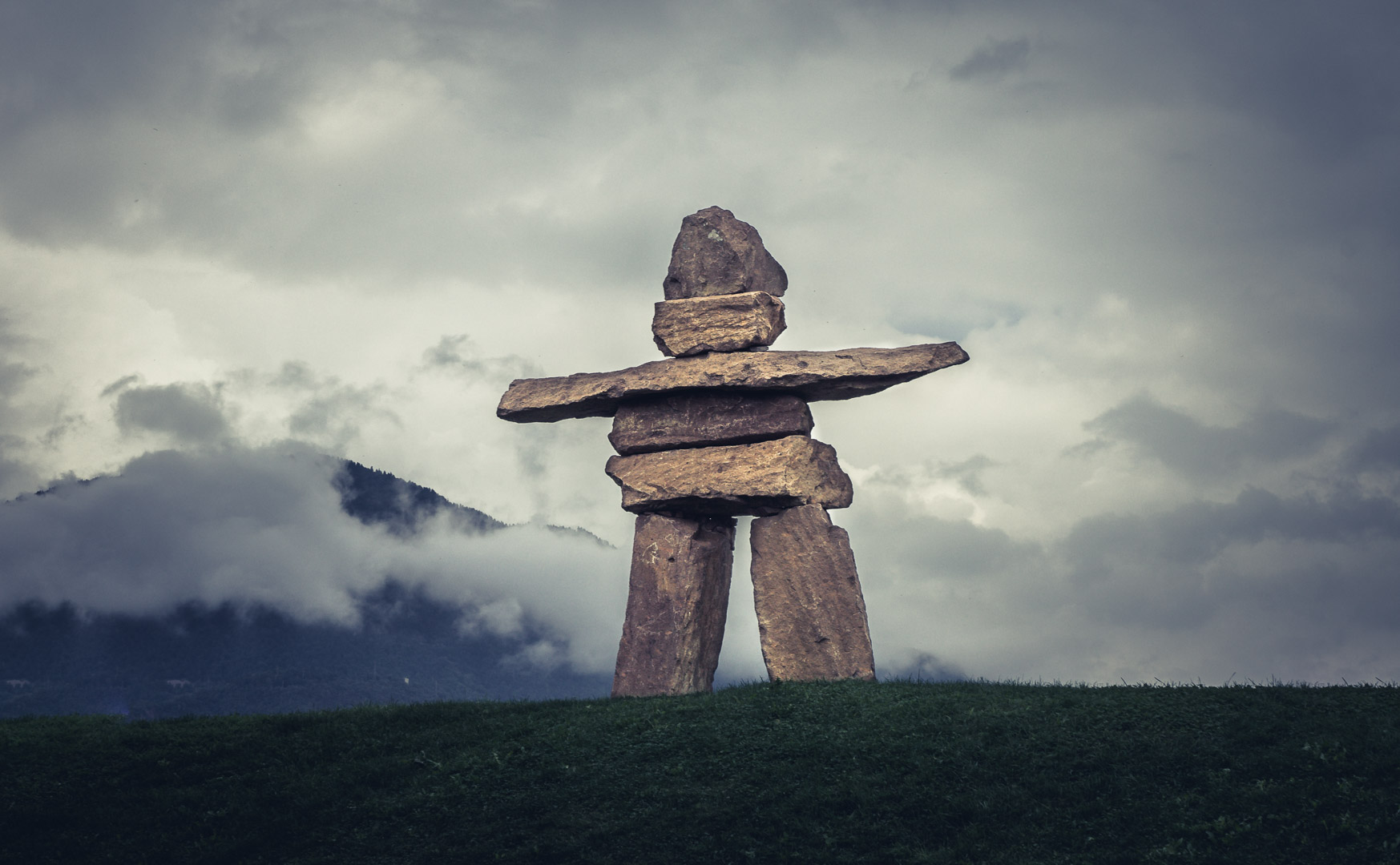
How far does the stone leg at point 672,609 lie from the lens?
19281 millimetres

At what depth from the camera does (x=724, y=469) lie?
19.4 m

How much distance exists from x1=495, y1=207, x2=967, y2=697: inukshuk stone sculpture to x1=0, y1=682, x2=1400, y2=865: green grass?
244 centimetres

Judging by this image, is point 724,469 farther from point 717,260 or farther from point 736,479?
point 717,260

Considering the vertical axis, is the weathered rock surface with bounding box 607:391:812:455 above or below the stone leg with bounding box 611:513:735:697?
above

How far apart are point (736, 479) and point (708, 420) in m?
1.37

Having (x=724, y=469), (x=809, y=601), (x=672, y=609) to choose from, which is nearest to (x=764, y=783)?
(x=809, y=601)

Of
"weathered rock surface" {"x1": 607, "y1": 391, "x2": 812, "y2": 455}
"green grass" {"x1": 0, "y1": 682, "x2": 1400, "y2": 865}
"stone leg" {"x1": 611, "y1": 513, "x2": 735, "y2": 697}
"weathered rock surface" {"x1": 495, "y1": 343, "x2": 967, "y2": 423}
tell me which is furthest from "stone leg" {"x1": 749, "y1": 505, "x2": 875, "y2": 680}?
"weathered rock surface" {"x1": 495, "y1": 343, "x2": 967, "y2": 423}

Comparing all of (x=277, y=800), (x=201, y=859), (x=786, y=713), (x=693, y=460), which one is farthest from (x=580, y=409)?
(x=201, y=859)

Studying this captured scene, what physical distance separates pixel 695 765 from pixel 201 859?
19.7 ft

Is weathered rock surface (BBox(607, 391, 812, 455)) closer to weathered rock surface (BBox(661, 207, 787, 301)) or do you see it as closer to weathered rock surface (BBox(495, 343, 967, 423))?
weathered rock surface (BBox(495, 343, 967, 423))

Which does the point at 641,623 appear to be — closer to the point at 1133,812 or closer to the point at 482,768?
the point at 482,768

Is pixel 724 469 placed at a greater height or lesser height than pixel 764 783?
greater

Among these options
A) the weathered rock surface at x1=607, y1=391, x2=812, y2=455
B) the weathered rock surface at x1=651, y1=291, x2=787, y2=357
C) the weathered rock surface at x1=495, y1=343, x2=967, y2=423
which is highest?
the weathered rock surface at x1=651, y1=291, x2=787, y2=357

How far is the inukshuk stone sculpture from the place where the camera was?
62.5ft
